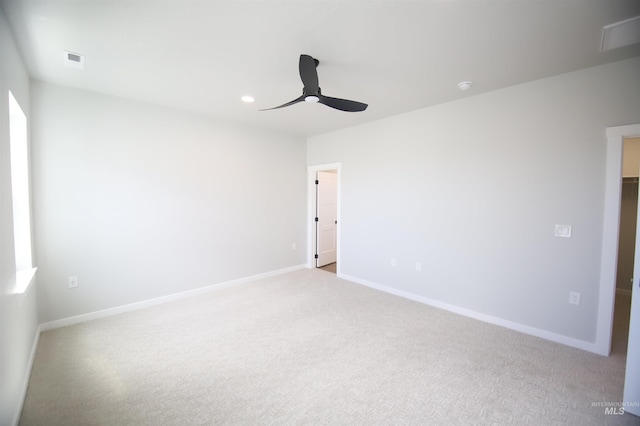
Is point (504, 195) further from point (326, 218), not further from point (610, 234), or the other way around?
point (326, 218)

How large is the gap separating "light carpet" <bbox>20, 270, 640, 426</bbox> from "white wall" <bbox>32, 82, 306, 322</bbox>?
1.89 ft

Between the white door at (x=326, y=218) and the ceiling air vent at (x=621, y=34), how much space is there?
4.01 m

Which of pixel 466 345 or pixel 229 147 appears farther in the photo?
pixel 229 147

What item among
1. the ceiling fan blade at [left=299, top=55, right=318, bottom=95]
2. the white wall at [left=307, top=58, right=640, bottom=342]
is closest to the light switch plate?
the white wall at [left=307, top=58, right=640, bottom=342]

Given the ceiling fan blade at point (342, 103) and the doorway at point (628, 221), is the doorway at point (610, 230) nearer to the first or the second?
the doorway at point (628, 221)

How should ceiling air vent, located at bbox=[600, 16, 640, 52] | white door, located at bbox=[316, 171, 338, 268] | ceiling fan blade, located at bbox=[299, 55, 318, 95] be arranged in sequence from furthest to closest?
white door, located at bbox=[316, 171, 338, 268], ceiling fan blade, located at bbox=[299, 55, 318, 95], ceiling air vent, located at bbox=[600, 16, 640, 52]

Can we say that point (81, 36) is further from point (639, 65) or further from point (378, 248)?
point (639, 65)

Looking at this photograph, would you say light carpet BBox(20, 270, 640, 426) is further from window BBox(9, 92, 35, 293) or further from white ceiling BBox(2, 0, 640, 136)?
white ceiling BBox(2, 0, 640, 136)

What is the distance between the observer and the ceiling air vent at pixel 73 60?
2253 mm

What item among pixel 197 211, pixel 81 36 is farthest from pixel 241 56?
pixel 197 211

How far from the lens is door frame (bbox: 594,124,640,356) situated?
2328 mm

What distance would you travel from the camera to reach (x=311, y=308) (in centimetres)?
344

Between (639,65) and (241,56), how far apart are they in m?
3.35

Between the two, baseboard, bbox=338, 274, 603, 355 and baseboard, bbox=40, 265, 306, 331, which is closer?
baseboard, bbox=338, 274, 603, 355
